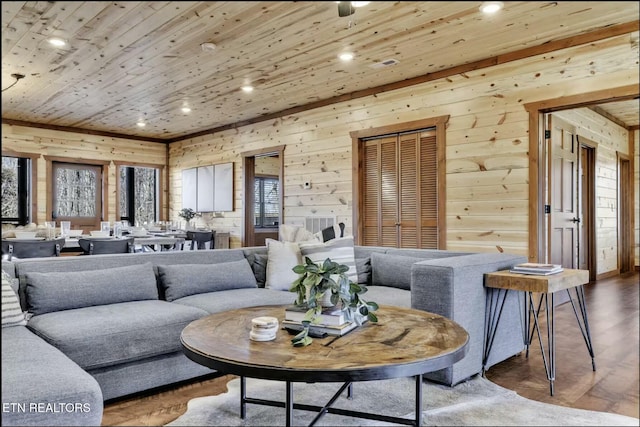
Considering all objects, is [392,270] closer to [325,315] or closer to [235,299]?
[235,299]

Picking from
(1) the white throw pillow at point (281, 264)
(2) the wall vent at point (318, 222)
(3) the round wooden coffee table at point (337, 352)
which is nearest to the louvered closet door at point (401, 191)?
(2) the wall vent at point (318, 222)

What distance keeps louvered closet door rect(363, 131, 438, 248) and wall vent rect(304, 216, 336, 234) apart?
511mm

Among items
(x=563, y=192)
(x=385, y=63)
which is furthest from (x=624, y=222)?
(x=385, y=63)

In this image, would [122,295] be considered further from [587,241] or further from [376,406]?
[587,241]

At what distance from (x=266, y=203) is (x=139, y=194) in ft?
7.93

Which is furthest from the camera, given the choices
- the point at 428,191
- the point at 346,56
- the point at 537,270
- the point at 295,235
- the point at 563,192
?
the point at 428,191

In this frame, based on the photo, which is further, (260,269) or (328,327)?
(260,269)

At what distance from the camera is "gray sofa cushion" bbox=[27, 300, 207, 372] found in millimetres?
2104

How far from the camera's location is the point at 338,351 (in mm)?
1538

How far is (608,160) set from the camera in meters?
5.40

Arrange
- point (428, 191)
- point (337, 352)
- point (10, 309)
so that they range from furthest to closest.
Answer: point (428, 191) < point (10, 309) < point (337, 352)

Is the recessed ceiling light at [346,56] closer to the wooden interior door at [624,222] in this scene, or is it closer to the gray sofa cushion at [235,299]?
the gray sofa cushion at [235,299]

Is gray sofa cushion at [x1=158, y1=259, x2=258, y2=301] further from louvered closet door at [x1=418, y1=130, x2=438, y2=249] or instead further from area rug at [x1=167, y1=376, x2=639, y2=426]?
louvered closet door at [x1=418, y1=130, x2=438, y2=249]

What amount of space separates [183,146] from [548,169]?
618 centimetres
